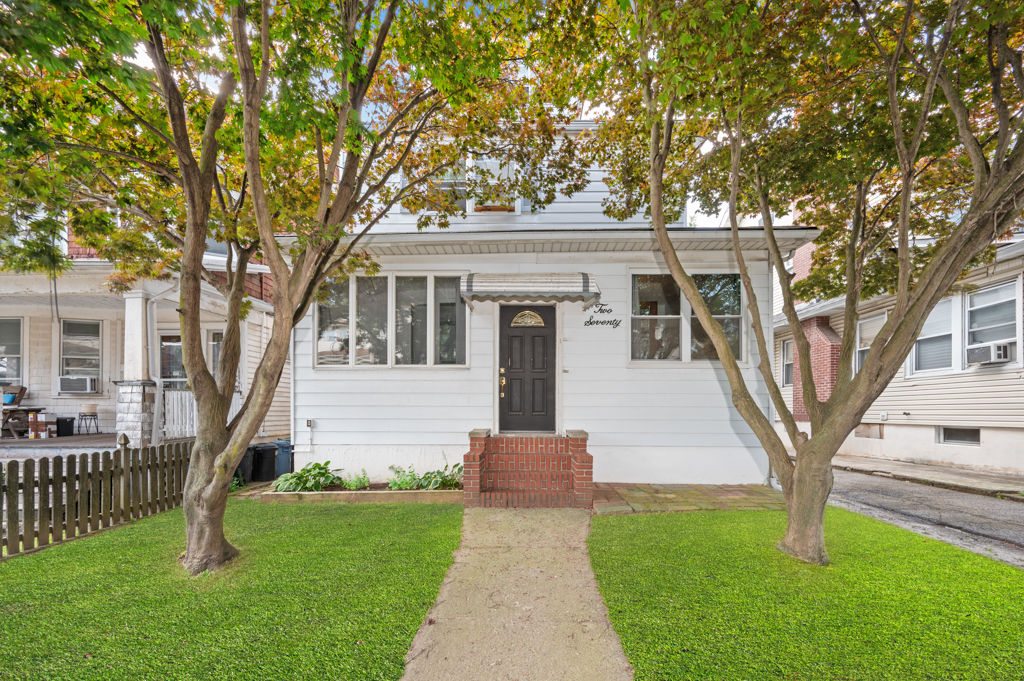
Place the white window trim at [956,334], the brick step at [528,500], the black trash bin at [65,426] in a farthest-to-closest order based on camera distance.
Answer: the black trash bin at [65,426] → the white window trim at [956,334] → the brick step at [528,500]

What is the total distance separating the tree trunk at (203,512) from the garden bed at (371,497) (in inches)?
89.9

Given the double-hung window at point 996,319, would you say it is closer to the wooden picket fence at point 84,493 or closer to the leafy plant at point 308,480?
the leafy plant at point 308,480

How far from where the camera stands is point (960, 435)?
942 cm

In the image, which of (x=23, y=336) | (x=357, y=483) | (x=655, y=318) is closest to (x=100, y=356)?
(x=23, y=336)

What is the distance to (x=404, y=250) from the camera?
6980mm

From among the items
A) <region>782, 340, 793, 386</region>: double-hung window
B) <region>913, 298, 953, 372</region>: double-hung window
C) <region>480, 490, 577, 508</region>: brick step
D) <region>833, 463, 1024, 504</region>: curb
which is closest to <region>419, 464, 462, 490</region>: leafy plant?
<region>480, 490, 577, 508</region>: brick step

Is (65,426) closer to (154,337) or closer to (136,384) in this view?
(154,337)

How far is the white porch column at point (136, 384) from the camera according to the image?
7812mm

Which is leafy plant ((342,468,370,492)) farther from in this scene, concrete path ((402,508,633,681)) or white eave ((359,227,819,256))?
white eave ((359,227,819,256))

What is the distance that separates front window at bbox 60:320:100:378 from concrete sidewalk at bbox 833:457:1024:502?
1692 centimetres

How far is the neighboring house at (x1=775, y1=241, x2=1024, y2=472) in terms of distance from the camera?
26.8 feet

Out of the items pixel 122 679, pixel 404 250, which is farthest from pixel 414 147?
pixel 122 679

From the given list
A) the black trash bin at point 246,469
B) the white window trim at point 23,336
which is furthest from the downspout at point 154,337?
the white window trim at point 23,336

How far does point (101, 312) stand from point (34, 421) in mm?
2614
